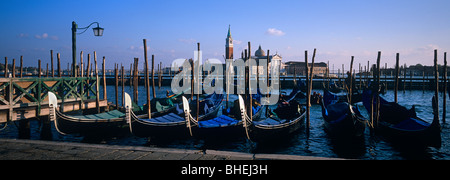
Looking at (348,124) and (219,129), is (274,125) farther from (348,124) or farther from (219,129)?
(348,124)

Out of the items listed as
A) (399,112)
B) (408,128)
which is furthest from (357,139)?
(399,112)

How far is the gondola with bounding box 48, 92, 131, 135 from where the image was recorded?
7051 mm

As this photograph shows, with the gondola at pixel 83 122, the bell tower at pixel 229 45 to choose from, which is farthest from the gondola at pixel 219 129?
the bell tower at pixel 229 45

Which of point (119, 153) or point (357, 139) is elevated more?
point (119, 153)

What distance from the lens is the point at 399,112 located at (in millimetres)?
10086

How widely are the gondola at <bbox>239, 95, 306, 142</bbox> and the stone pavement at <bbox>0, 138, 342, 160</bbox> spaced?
12.2 ft

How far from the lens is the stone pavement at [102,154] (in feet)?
12.2

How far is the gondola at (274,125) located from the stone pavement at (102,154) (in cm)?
370

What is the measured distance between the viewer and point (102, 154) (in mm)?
3895

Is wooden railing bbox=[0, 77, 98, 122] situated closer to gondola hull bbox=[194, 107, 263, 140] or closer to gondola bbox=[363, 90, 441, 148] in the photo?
gondola hull bbox=[194, 107, 263, 140]

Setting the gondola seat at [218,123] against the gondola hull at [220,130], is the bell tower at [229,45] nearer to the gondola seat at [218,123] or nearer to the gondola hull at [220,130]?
the gondola seat at [218,123]

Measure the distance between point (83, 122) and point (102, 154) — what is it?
4.65 meters

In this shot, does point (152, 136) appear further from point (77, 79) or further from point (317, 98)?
point (317, 98)
